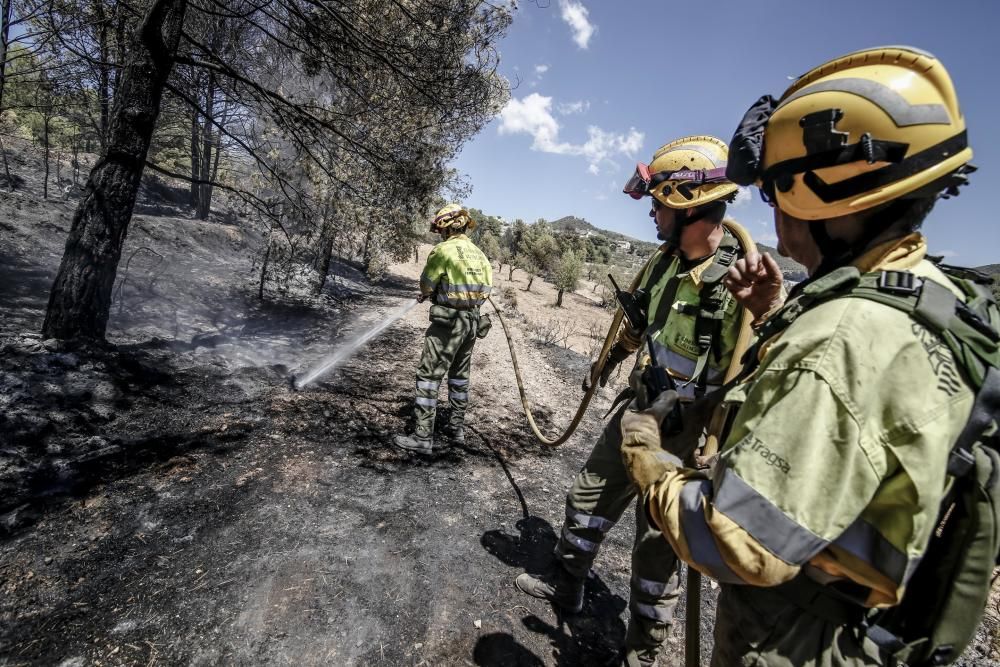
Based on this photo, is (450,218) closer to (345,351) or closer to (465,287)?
(465,287)

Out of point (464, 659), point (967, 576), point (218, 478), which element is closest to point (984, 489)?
point (967, 576)

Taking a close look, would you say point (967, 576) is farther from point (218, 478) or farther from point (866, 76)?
point (218, 478)

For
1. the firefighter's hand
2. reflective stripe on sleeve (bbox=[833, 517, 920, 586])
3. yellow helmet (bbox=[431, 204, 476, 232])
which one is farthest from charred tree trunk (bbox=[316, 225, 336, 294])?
reflective stripe on sleeve (bbox=[833, 517, 920, 586])

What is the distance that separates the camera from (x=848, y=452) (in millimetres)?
921

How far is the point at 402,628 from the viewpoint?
2492 millimetres

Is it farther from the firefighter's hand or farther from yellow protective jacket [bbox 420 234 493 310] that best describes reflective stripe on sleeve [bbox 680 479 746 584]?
yellow protective jacket [bbox 420 234 493 310]

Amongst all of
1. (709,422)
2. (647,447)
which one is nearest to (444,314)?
(709,422)

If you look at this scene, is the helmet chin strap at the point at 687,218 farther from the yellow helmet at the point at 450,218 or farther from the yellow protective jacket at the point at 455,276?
the yellow helmet at the point at 450,218

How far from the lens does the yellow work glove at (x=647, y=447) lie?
1.33 metres

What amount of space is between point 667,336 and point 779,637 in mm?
1581

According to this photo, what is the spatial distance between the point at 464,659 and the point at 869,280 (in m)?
2.54

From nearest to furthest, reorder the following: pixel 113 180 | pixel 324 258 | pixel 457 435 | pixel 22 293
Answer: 1. pixel 113 180
2. pixel 457 435
3. pixel 22 293
4. pixel 324 258

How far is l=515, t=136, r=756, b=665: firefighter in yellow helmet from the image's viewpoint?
2.39 m

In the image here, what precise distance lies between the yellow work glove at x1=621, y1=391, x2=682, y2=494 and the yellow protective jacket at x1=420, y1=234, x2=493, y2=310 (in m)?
3.11
